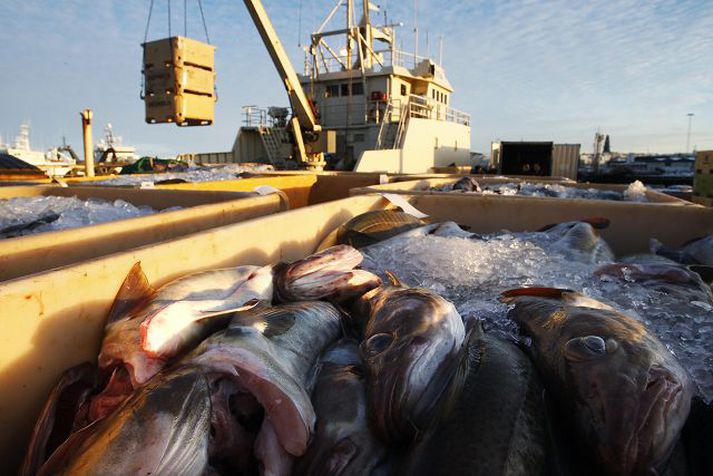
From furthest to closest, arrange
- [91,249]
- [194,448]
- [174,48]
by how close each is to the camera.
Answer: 1. [174,48]
2. [91,249]
3. [194,448]

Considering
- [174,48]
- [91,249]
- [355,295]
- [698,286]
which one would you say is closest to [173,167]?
[174,48]

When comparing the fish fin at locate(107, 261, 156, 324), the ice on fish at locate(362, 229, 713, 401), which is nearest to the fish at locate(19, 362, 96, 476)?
the fish fin at locate(107, 261, 156, 324)

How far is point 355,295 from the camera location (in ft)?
6.97

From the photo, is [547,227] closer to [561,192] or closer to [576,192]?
[561,192]

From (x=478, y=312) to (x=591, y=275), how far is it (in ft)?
3.38

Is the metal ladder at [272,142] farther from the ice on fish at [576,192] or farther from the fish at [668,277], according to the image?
the fish at [668,277]

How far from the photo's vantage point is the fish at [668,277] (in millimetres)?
2256

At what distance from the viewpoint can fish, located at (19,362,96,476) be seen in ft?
3.88

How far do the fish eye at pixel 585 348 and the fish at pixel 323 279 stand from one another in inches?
39.4

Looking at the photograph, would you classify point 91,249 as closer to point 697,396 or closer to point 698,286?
point 697,396

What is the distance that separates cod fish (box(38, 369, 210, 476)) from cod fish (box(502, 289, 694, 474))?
1.00m

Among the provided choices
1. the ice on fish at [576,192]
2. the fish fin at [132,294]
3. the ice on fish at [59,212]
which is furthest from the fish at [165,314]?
the ice on fish at [576,192]

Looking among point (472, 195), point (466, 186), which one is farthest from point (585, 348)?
point (466, 186)

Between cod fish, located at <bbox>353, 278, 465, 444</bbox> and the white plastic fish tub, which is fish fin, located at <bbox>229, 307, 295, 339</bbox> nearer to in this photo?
cod fish, located at <bbox>353, 278, 465, 444</bbox>
